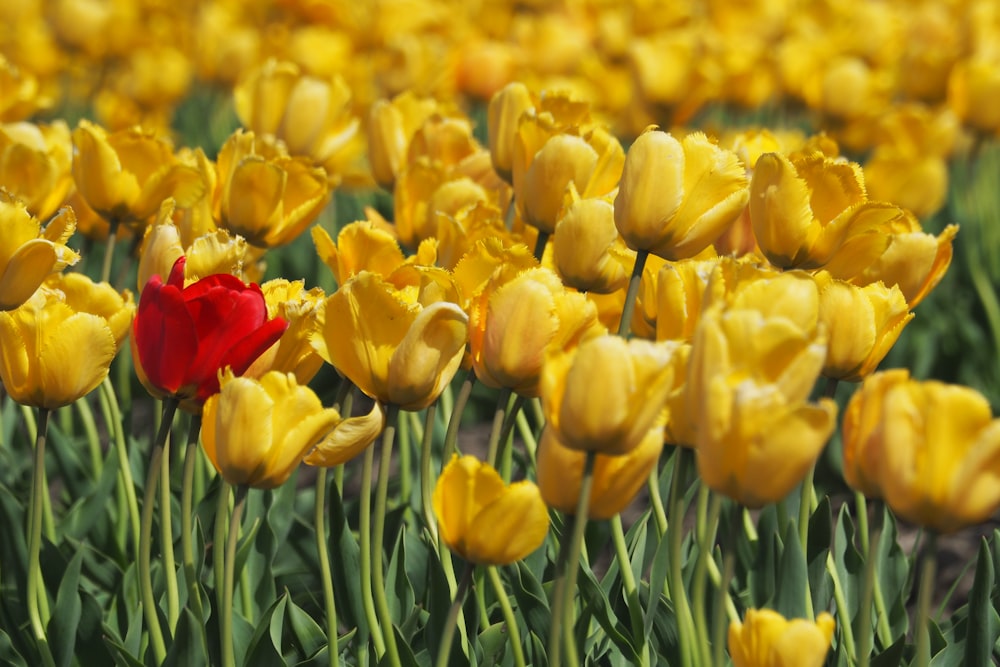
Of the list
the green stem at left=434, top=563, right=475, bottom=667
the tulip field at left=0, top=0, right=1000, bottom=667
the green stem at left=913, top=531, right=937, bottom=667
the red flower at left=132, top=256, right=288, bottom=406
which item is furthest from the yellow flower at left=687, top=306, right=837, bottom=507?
the red flower at left=132, top=256, right=288, bottom=406

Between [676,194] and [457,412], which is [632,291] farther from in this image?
[457,412]

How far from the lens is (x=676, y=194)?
131cm

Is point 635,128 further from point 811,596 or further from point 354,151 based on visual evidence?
point 811,596

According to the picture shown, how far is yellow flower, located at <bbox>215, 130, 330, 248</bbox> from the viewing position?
1712mm

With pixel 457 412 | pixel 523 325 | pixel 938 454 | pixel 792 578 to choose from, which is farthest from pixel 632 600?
pixel 938 454

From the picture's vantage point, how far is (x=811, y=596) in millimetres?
1502

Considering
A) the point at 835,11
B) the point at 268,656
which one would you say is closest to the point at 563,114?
the point at 268,656

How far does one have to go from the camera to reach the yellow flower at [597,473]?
1.04m

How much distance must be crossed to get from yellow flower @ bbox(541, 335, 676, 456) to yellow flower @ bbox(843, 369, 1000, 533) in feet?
0.58

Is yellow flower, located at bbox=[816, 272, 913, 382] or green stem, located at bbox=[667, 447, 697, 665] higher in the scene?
→ yellow flower, located at bbox=[816, 272, 913, 382]

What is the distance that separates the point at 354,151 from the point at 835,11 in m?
3.57

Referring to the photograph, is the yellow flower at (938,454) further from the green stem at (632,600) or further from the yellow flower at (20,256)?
the yellow flower at (20,256)

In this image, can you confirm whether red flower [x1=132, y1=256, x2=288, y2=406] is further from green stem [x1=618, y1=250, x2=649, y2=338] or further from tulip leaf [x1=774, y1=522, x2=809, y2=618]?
tulip leaf [x1=774, y1=522, x2=809, y2=618]

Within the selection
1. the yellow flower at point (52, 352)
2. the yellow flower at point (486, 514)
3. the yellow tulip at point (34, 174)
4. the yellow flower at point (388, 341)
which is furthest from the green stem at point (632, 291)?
the yellow tulip at point (34, 174)
